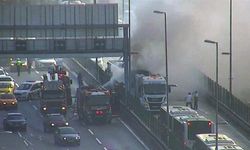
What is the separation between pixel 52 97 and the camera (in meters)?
68.4

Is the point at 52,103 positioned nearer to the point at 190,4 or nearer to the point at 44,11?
the point at 44,11

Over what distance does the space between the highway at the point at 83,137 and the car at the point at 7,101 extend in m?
0.48

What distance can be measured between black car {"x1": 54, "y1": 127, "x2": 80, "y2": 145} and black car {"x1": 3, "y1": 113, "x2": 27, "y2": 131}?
5.42 metres

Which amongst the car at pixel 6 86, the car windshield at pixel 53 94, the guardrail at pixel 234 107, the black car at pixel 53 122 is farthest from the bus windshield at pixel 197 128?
the car at pixel 6 86

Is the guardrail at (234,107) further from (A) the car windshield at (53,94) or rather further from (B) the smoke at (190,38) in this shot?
(A) the car windshield at (53,94)

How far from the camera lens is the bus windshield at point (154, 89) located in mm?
69438

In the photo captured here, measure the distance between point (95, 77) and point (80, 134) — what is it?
2670 centimetres

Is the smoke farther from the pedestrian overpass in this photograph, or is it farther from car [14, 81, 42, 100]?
car [14, 81, 42, 100]

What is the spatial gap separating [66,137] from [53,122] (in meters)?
5.11

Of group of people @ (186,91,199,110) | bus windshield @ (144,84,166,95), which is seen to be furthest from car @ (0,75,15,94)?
group of people @ (186,91,199,110)

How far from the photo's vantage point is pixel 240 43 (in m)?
86.9

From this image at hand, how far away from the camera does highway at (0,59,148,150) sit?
190 ft

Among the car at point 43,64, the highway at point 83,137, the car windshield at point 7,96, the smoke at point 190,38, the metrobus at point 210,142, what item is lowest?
the highway at point 83,137

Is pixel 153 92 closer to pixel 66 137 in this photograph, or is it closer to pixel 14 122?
pixel 14 122
